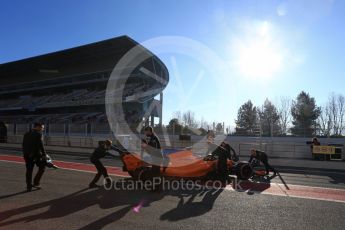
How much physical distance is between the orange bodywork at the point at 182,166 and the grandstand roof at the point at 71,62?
4202 cm

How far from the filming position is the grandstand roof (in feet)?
175

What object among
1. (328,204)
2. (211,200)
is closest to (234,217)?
(211,200)

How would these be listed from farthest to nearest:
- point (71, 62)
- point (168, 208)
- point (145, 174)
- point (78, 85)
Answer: point (78, 85)
point (71, 62)
point (145, 174)
point (168, 208)

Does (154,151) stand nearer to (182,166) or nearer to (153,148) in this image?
(153,148)

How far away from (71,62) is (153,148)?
55430 mm

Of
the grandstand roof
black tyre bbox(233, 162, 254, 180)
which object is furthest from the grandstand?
black tyre bbox(233, 162, 254, 180)

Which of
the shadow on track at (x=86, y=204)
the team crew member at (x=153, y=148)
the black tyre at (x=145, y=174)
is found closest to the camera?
the shadow on track at (x=86, y=204)

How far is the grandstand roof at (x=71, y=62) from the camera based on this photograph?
5344 centimetres

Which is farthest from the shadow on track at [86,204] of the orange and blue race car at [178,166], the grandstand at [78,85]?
the grandstand at [78,85]

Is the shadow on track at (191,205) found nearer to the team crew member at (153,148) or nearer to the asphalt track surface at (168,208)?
the asphalt track surface at (168,208)

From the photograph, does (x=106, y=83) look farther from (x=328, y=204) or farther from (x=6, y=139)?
(x=328, y=204)

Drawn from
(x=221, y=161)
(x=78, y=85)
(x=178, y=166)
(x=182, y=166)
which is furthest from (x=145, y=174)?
(x=78, y=85)

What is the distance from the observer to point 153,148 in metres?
Result: 8.94

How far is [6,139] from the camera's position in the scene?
35.3m
